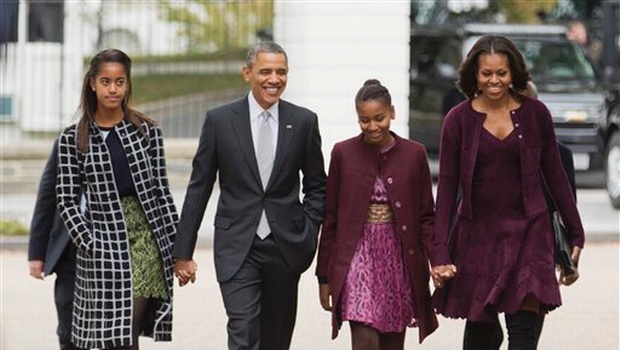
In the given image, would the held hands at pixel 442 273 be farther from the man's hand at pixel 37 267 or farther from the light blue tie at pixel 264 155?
the man's hand at pixel 37 267

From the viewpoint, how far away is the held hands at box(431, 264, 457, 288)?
793cm

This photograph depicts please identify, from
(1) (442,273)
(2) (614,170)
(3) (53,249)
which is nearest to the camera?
(1) (442,273)

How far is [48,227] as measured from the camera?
339 inches

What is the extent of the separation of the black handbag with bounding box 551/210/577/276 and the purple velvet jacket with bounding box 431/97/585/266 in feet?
0.23

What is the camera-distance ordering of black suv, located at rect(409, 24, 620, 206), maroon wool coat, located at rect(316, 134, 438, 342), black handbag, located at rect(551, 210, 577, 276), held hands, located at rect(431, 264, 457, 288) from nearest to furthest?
held hands, located at rect(431, 264, 457, 288), maroon wool coat, located at rect(316, 134, 438, 342), black handbag, located at rect(551, 210, 577, 276), black suv, located at rect(409, 24, 620, 206)

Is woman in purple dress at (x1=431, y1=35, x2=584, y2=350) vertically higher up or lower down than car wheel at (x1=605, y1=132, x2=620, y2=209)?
higher up

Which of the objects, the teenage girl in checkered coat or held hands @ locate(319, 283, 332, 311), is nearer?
the teenage girl in checkered coat

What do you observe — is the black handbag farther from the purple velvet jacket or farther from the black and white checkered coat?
the black and white checkered coat

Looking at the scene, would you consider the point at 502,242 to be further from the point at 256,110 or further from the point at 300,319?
the point at 300,319

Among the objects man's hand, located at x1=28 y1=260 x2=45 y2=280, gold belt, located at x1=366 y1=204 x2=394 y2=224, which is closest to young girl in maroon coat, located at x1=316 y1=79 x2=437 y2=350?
gold belt, located at x1=366 y1=204 x2=394 y2=224

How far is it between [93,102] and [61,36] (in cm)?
1159

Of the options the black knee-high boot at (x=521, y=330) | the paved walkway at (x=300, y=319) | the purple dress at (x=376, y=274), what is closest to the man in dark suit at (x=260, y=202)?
the purple dress at (x=376, y=274)

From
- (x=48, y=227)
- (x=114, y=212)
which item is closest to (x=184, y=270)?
(x=114, y=212)

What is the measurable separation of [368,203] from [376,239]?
0.17 meters
